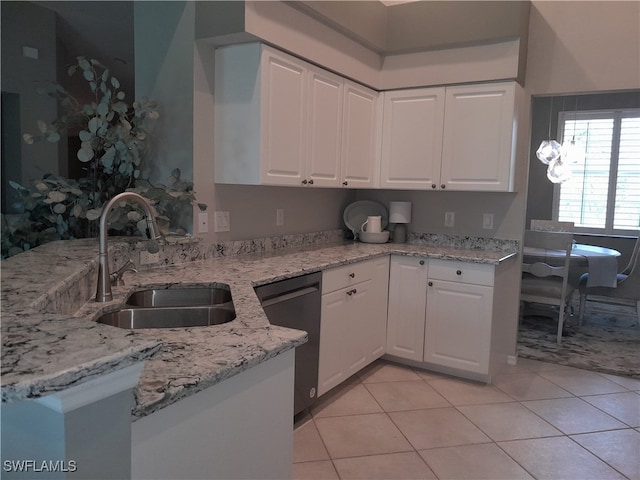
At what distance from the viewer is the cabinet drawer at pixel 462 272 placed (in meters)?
3.16

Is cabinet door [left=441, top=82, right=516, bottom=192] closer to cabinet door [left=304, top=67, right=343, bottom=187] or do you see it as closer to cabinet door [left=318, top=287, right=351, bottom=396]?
cabinet door [left=304, top=67, right=343, bottom=187]

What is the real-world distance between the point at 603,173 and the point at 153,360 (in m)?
6.65

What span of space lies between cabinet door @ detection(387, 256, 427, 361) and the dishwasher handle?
961mm

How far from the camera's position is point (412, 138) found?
3.63m

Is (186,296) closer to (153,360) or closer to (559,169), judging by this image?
(153,360)

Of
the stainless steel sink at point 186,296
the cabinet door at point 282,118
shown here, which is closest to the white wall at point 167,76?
the cabinet door at point 282,118

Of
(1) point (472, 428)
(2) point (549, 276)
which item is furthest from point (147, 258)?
(2) point (549, 276)

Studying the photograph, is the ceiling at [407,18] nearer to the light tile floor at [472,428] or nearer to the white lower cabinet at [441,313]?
the white lower cabinet at [441,313]

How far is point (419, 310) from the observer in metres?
3.42

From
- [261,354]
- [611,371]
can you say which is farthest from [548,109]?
[261,354]

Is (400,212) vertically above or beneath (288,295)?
above

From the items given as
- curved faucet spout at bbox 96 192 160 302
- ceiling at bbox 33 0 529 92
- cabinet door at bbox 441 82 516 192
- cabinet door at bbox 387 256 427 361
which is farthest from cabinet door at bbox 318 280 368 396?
ceiling at bbox 33 0 529 92

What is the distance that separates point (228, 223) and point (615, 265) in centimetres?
376

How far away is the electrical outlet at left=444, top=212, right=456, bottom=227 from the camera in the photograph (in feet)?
12.5
